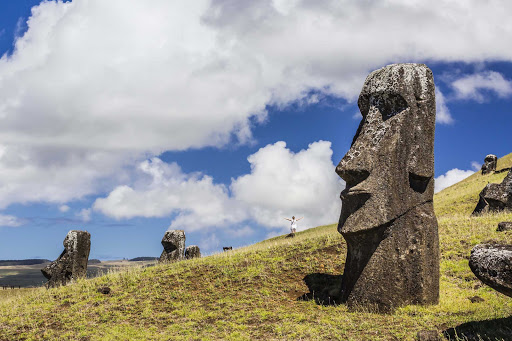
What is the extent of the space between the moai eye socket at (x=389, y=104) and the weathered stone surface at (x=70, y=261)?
1469 cm

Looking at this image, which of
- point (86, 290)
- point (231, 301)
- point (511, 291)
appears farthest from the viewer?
point (86, 290)

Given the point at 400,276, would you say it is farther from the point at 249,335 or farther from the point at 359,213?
the point at 249,335

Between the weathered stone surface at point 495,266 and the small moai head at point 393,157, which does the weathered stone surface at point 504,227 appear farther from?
the weathered stone surface at point 495,266

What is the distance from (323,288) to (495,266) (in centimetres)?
730

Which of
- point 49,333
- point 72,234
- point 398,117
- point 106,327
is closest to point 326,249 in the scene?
point 398,117

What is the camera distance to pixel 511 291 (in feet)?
23.7

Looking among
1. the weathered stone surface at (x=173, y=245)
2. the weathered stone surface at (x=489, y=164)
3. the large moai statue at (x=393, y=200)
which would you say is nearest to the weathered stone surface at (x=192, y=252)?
the weathered stone surface at (x=173, y=245)

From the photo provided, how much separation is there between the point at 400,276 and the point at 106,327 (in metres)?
7.97

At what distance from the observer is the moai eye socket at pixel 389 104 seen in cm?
1249

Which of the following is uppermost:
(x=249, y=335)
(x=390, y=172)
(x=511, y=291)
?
(x=390, y=172)

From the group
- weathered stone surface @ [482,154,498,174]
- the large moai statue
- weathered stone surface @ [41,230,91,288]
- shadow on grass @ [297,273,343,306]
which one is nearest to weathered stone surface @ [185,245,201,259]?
weathered stone surface @ [41,230,91,288]

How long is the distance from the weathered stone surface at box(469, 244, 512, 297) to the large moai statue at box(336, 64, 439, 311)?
12.6ft

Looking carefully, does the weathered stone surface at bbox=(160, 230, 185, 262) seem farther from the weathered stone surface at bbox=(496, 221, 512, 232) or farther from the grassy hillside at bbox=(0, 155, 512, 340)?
the weathered stone surface at bbox=(496, 221, 512, 232)

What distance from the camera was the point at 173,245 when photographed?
27.8 meters
